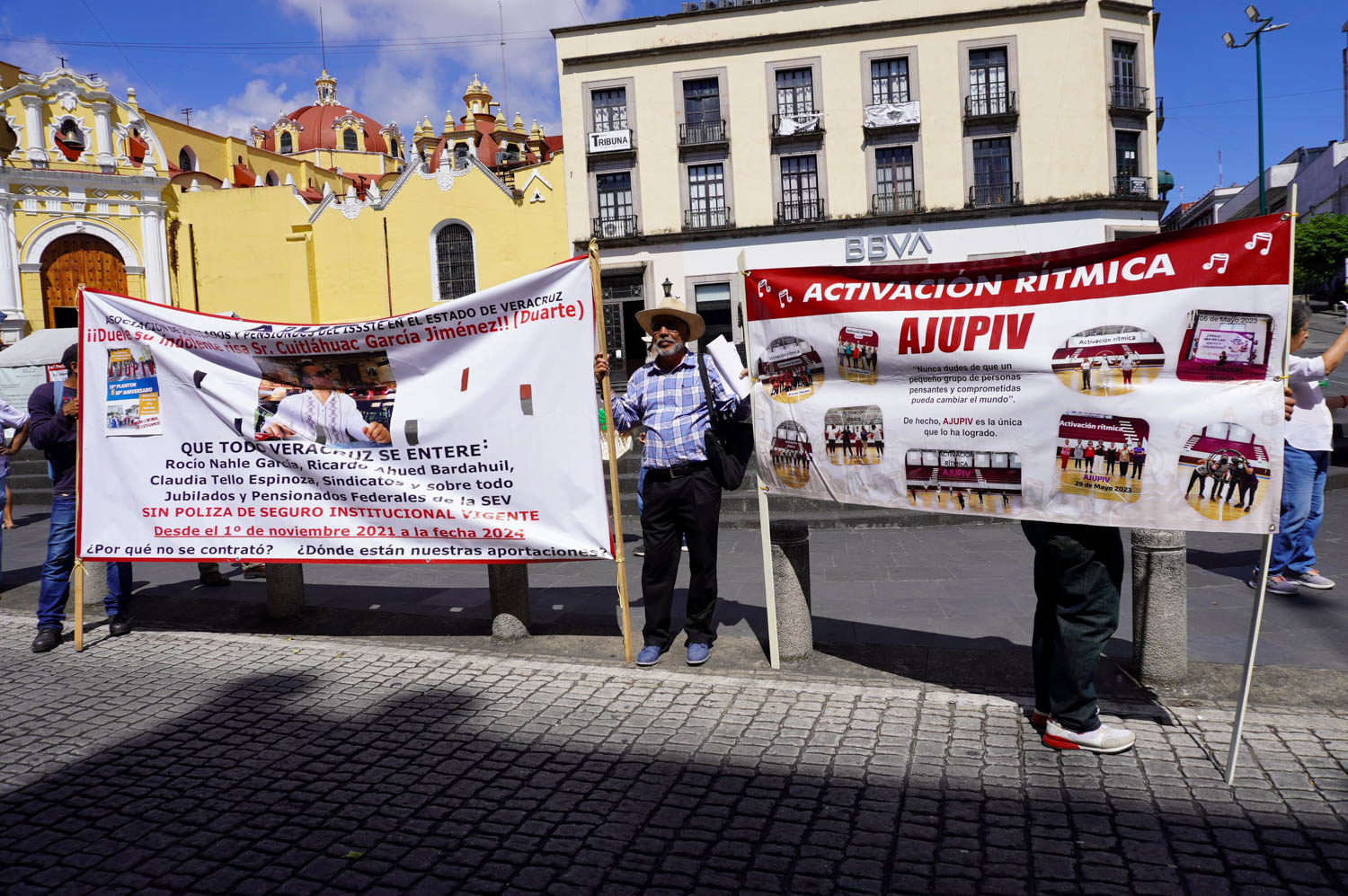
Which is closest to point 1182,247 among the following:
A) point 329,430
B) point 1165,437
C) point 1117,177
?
point 1165,437

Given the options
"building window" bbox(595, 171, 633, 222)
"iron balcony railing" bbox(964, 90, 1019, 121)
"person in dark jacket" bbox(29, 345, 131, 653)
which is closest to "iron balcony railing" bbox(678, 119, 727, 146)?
"building window" bbox(595, 171, 633, 222)

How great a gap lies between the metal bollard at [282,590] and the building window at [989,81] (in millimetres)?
27726

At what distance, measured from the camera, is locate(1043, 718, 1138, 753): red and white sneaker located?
378cm

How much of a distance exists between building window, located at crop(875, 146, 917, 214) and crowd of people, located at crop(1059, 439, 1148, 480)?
26.9 m

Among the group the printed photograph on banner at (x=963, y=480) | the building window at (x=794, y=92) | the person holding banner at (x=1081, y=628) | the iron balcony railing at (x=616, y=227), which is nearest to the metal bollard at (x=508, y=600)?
the printed photograph on banner at (x=963, y=480)

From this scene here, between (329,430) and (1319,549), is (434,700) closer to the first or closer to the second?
(329,430)

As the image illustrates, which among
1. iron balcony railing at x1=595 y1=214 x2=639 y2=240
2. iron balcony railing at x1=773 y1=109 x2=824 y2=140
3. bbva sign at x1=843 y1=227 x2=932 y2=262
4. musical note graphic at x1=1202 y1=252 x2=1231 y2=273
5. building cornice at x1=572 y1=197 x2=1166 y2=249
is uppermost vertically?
iron balcony railing at x1=773 y1=109 x2=824 y2=140

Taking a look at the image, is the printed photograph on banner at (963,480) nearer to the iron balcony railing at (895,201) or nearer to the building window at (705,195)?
the iron balcony railing at (895,201)

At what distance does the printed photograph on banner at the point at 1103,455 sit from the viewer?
12.6 ft

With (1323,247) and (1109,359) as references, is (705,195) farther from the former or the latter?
(1323,247)

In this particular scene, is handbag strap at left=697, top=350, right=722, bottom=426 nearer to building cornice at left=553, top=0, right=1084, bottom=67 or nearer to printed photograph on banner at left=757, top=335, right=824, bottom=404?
printed photograph on banner at left=757, top=335, right=824, bottom=404

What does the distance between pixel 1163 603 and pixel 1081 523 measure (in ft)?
3.24

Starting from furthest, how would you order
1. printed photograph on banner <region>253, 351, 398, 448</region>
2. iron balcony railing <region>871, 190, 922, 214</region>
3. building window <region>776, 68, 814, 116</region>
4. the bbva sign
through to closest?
building window <region>776, 68, 814, 116</region>
iron balcony railing <region>871, 190, 922, 214</region>
the bbva sign
printed photograph on banner <region>253, 351, 398, 448</region>

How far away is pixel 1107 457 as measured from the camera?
3.91 meters
